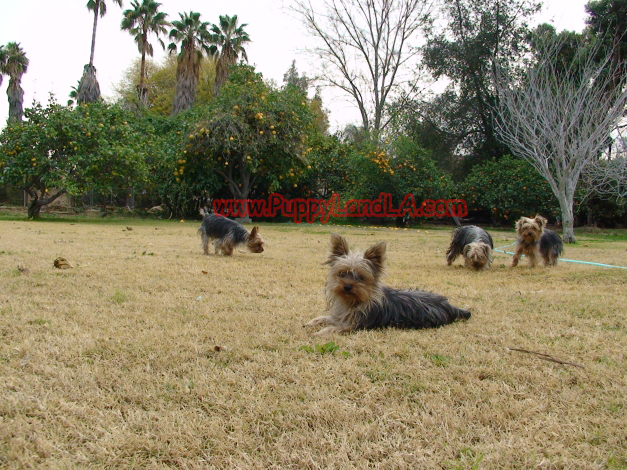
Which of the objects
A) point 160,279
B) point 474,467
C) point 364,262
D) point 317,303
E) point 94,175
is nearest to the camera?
point 474,467

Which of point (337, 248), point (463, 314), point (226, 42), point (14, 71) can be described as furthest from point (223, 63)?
point (463, 314)

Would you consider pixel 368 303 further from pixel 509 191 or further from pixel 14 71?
pixel 14 71

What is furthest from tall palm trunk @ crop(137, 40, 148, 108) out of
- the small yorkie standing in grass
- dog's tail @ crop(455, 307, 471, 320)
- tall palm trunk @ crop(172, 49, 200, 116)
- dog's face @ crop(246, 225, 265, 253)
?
dog's tail @ crop(455, 307, 471, 320)

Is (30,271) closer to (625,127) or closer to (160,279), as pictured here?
(160,279)

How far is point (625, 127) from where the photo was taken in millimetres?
15648

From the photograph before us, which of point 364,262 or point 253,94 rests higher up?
point 253,94

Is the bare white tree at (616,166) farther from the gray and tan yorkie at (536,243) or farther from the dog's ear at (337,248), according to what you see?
the dog's ear at (337,248)

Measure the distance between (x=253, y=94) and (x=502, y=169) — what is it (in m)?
11.8

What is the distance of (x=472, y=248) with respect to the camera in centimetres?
743

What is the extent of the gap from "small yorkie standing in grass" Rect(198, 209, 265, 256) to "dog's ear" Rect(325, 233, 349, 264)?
4744mm

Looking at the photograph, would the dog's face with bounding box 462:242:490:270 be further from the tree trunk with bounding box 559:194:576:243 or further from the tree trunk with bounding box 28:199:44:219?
the tree trunk with bounding box 28:199:44:219

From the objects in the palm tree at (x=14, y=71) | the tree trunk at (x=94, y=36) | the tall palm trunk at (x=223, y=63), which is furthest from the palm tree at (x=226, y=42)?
the palm tree at (x=14, y=71)

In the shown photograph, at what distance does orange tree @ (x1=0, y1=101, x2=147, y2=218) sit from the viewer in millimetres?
16156

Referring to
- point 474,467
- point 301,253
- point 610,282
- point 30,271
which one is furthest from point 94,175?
point 474,467
